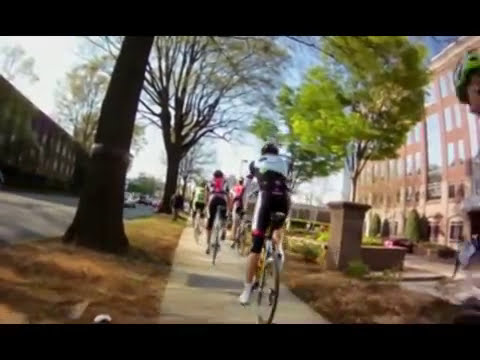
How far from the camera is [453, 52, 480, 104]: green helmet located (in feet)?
9.18

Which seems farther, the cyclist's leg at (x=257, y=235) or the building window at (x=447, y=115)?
the building window at (x=447, y=115)

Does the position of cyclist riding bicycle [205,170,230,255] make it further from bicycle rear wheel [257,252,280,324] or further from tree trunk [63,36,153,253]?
tree trunk [63,36,153,253]

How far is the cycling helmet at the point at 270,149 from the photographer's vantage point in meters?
2.76

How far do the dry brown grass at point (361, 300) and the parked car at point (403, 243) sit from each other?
0.23m

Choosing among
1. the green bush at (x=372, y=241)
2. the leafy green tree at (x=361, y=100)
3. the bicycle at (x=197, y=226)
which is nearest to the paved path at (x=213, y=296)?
the bicycle at (x=197, y=226)

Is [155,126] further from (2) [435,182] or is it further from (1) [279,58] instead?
(2) [435,182]

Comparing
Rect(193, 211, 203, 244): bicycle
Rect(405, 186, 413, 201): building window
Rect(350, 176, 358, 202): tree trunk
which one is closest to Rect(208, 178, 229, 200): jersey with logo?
Rect(193, 211, 203, 244): bicycle

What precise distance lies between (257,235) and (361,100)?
1000mm

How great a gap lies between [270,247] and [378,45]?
1323mm

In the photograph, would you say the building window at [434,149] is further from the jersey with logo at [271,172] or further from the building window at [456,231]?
the jersey with logo at [271,172]

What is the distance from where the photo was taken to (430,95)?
9.56 feet
